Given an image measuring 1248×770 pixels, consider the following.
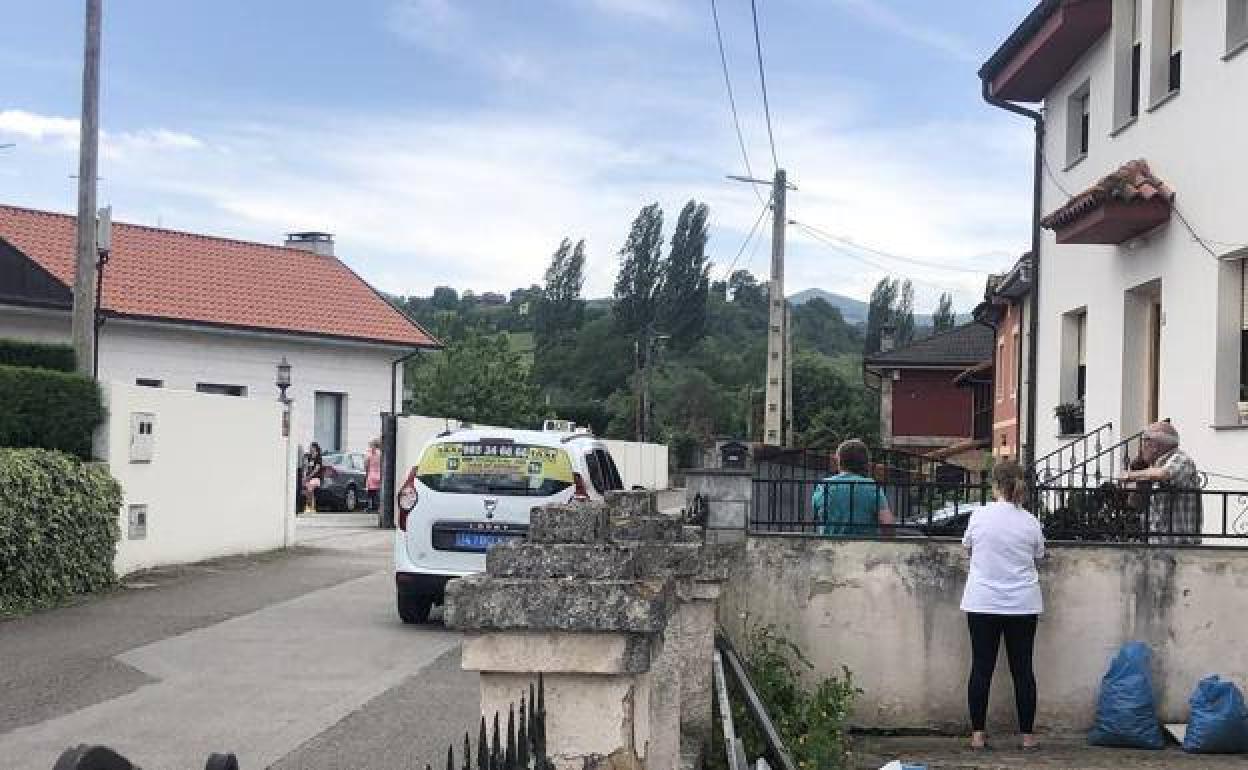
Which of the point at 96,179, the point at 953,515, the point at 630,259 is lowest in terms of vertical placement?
the point at 953,515

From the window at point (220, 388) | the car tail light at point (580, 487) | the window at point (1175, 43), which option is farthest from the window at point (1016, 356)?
the window at point (220, 388)

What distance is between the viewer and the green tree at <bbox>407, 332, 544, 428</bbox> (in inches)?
2448

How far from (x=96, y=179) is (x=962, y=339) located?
141 feet

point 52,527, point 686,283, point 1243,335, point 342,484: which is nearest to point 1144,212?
point 1243,335

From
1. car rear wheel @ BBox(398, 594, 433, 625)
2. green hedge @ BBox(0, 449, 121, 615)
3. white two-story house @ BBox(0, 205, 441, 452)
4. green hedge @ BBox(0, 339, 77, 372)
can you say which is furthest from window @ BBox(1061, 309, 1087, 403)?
white two-story house @ BBox(0, 205, 441, 452)

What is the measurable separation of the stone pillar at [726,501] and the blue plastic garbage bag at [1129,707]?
8.18 feet

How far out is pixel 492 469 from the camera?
469 inches

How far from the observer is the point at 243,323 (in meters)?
35.4

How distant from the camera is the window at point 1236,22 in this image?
38.8 feet

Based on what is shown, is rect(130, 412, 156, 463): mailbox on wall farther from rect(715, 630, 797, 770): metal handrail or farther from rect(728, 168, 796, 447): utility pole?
rect(728, 168, 796, 447): utility pole

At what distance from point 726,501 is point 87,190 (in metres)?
9.91

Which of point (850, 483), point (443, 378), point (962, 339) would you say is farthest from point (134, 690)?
point (443, 378)

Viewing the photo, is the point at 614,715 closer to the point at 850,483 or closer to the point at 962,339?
the point at 850,483

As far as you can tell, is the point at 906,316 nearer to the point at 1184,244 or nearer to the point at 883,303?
the point at 883,303
